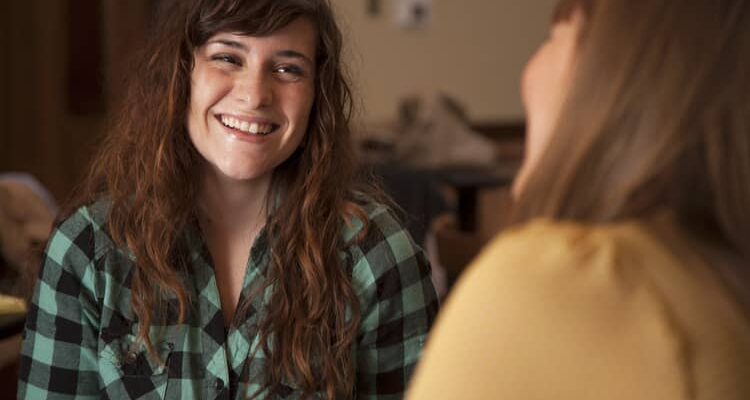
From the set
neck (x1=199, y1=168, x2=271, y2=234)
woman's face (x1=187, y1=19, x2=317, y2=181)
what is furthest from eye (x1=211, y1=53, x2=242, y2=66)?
neck (x1=199, y1=168, x2=271, y2=234)

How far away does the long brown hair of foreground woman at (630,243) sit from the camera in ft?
2.75

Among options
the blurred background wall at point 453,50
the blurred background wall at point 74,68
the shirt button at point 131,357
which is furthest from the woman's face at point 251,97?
the blurred background wall at point 453,50

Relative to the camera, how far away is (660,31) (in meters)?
0.88

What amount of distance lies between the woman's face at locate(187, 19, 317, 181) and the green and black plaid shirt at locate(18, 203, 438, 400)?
0.17m

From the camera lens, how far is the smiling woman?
166 centimetres

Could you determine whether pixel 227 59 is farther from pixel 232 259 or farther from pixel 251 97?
pixel 232 259

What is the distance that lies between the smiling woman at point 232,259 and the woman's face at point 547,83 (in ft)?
2.31

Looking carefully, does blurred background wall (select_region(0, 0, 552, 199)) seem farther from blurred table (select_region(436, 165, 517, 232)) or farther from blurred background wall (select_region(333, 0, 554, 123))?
blurred table (select_region(436, 165, 517, 232))

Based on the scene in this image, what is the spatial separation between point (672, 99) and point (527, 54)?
5666 mm

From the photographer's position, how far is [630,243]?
0.86m

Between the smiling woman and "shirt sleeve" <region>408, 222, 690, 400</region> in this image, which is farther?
the smiling woman

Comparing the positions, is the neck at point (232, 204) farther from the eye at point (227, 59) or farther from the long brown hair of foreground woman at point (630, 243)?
the long brown hair of foreground woman at point (630, 243)

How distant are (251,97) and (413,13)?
4434 millimetres

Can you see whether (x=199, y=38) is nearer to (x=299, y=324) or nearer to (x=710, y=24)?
(x=299, y=324)
